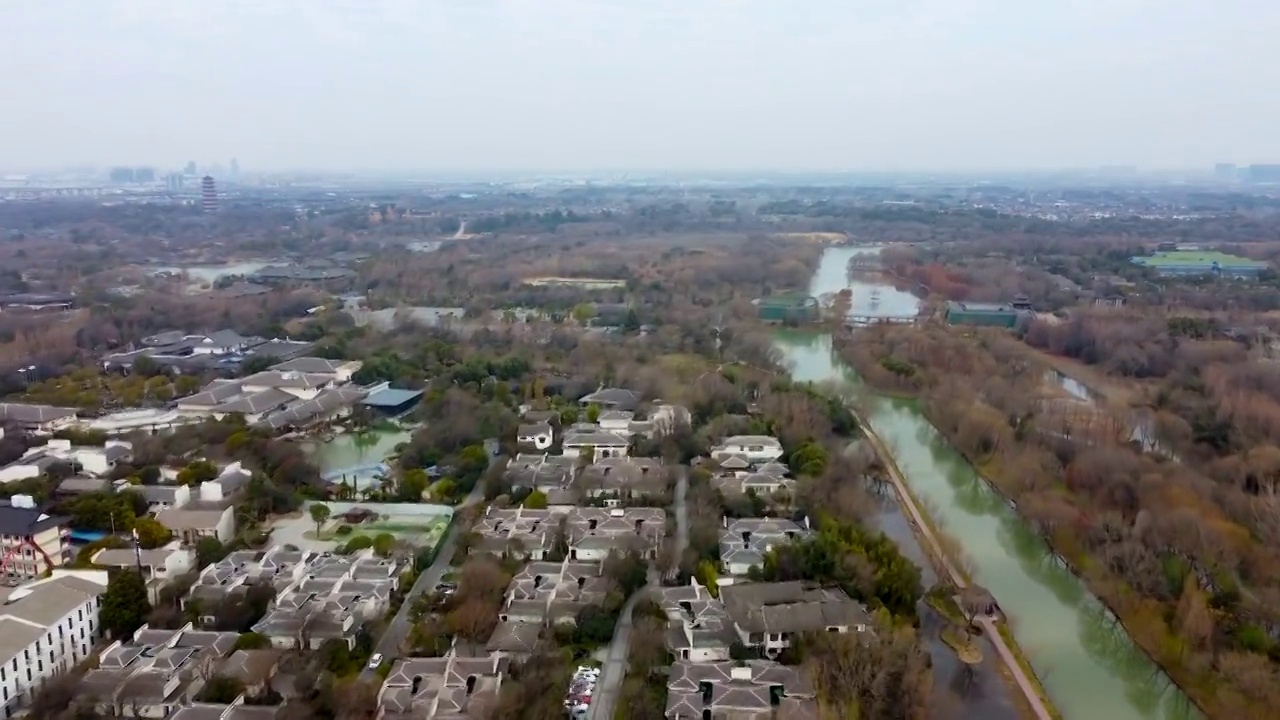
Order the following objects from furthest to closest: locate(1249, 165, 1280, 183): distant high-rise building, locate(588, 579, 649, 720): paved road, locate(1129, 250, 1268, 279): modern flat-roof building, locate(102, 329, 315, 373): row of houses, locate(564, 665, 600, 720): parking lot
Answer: locate(1249, 165, 1280, 183): distant high-rise building → locate(1129, 250, 1268, 279): modern flat-roof building → locate(102, 329, 315, 373): row of houses → locate(588, 579, 649, 720): paved road → locate(564, 665, 600, 720): parking lot

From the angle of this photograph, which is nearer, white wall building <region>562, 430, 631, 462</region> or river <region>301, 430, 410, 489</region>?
river <region>301, 430, 410, 489</region>

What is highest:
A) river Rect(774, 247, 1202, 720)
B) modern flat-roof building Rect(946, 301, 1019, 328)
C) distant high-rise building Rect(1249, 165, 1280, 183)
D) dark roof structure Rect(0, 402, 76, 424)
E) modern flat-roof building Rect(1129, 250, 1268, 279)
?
distant high-rise building Rect(1249, 165, 1280, 183)

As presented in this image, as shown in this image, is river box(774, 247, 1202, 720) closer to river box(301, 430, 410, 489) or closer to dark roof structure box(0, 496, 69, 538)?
river box(301, 430, 410, 489)

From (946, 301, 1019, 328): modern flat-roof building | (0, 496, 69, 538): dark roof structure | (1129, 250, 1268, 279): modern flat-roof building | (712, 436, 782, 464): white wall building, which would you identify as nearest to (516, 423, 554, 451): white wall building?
(712, 436, 782, 464): white wall building

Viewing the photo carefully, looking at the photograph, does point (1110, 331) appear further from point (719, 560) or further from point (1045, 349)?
point (719, 560)

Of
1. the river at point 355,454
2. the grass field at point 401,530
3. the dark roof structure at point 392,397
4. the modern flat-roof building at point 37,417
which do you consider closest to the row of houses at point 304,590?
the grass field at point 401,530

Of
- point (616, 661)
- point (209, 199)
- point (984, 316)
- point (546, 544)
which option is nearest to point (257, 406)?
point (546, 544)

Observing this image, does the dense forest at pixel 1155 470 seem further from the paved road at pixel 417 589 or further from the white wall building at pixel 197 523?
the white wall building at pixel 197 523

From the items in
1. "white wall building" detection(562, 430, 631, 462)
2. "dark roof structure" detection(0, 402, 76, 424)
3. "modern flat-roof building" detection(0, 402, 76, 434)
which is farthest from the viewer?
"dark roof structure" detection(0, 402, 76, 424)

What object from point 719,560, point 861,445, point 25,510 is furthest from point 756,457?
point 25,510
